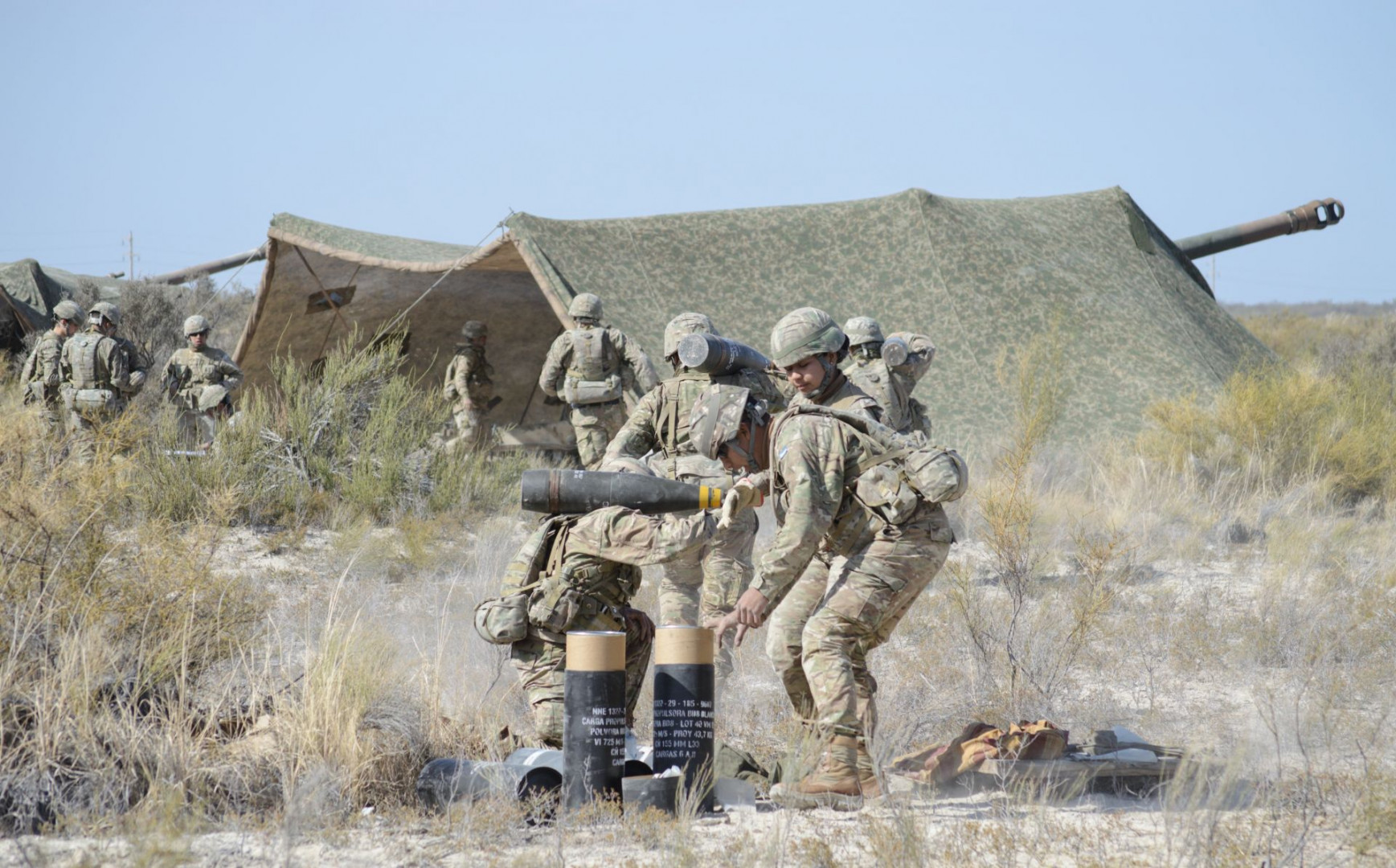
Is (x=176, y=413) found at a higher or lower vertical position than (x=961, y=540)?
higher

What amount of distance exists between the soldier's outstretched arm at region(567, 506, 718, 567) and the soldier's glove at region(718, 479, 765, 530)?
9 centimetres

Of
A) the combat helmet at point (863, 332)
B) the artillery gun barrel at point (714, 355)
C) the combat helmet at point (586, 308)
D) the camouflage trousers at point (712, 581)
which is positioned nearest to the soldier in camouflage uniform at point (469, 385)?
the combat helmet at point (586, 308)

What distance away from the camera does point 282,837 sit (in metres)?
3.89

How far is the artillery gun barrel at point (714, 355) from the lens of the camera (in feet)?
20.7

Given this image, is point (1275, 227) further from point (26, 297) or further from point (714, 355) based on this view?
point (26, 297)

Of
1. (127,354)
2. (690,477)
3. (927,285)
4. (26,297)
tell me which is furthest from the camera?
(26,297)

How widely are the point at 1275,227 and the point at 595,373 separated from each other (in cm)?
881

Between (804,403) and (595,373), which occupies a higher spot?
(595,373)

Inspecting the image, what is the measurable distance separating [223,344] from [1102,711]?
18.6 m

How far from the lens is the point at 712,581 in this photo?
6.72 meters

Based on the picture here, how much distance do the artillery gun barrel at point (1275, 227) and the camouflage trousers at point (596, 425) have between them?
7897mm

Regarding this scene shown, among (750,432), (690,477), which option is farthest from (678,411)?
(750,432)

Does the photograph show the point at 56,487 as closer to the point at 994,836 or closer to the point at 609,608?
the point at 609,608

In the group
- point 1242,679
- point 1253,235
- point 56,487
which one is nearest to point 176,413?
point 56,487
